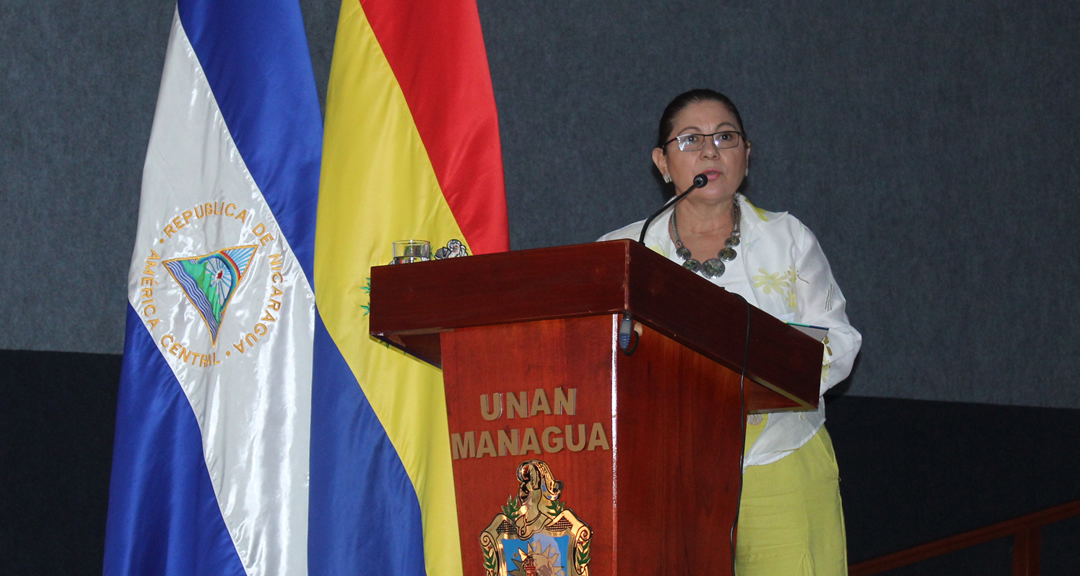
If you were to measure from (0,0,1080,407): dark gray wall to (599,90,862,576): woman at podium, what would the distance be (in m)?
1.20

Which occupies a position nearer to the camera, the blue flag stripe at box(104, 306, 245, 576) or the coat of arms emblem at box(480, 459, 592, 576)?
the coat of arms emblem at box(480, 459, 592, 576)

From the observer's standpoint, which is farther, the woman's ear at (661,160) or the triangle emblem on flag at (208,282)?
the triangle emblem on flag at (208,282)

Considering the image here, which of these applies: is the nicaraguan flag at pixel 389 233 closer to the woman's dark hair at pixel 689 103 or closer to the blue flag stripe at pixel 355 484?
the blue flag stripe at pixel 355 484

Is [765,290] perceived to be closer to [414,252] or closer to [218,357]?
[414,252]

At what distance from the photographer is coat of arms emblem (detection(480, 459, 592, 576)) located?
3.47 ft

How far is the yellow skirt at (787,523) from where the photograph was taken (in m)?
1.53

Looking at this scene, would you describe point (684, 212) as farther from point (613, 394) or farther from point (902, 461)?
point (902, 461)

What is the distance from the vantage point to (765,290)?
1.62m

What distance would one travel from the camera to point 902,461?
335 centimetres

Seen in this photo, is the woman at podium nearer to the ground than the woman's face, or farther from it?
nearer to the ground

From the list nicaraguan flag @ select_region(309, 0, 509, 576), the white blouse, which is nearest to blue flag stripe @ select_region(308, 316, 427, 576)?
nicaraguan flag @ select_region(309, 0, 509, 576)

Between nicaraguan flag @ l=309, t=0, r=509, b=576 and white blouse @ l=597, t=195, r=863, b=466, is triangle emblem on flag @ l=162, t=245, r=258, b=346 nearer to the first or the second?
nicaraguan flag @ l=309, t=0, r=509, b=576

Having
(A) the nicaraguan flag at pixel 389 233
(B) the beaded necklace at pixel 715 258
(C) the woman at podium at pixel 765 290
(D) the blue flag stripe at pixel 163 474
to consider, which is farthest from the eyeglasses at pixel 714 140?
(D) the blue flag stripe at pixel 163 474

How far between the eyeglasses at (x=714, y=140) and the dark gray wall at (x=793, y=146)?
122 cm
